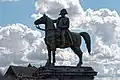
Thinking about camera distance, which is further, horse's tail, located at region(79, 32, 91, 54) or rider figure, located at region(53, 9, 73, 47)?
horse's tail, located at region(79, 32, 91, 54)

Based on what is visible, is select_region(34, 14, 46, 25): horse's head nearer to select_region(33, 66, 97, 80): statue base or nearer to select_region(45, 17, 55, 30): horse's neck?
select_region(45, 17, 55, 30): horse's neck

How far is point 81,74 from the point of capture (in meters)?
27.2

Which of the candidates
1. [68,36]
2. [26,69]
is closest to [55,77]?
[68,36]

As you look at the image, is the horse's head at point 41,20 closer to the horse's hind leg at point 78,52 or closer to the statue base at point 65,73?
the horse's hind leg at point 78,52

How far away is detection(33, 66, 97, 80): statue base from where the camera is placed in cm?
2627

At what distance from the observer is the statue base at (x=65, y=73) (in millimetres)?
26275

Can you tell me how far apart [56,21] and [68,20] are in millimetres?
707

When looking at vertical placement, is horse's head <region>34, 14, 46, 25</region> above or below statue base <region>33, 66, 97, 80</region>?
above

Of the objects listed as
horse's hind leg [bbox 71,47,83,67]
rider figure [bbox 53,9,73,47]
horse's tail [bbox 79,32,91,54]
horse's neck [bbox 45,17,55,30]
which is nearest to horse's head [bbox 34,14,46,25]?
horse's neck [bbox 45,17,55,30]

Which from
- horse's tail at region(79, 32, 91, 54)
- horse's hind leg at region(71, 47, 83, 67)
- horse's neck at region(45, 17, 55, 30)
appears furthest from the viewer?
horse's tail at region(79, 32, 91, 54)

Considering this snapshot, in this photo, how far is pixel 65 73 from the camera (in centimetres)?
2662

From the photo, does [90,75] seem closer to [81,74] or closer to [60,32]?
[81,74]

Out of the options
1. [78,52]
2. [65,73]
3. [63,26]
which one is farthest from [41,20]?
[65,73]

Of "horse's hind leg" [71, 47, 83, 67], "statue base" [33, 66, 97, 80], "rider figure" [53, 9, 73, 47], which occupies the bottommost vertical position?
"statue base" [33, 66, 97, 80]
